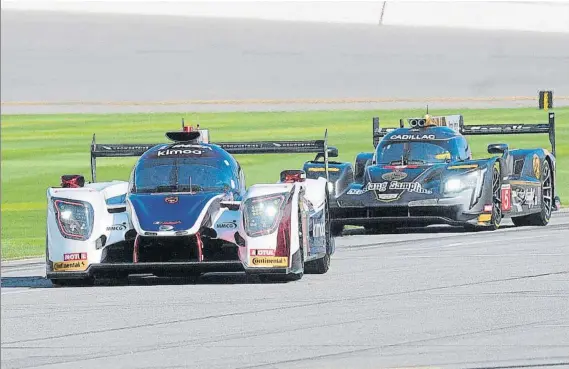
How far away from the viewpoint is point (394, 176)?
20.3 meters

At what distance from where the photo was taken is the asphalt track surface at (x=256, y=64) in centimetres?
4988

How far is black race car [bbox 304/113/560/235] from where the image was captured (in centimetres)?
1994

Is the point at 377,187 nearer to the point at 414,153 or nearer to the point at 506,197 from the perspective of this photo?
the point at 414,153

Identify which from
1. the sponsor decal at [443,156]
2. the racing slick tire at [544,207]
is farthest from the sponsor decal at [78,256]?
the racing slick tire at [544,207]

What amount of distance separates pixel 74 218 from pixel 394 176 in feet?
24.1

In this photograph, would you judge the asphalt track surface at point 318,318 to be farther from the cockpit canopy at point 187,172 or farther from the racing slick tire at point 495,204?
the racing slick tire at point 495,204

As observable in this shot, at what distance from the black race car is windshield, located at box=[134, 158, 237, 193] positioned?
5.68m

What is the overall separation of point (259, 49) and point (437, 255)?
43292 millimetres

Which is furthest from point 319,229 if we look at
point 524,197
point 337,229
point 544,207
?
point 544,207

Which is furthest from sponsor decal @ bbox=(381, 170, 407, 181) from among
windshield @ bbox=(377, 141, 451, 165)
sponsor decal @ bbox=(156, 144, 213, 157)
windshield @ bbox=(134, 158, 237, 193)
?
windshield @ bbox=(134, 158, 237, 193)

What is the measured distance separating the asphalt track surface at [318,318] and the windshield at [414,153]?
4435 millimetres

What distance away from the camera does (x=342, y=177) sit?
69.2 ft

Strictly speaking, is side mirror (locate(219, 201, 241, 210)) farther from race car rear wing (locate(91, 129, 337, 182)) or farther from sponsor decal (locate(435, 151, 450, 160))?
sponsor decal (locate(435, 151, 450, 160))

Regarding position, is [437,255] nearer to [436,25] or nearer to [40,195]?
[40,195]
